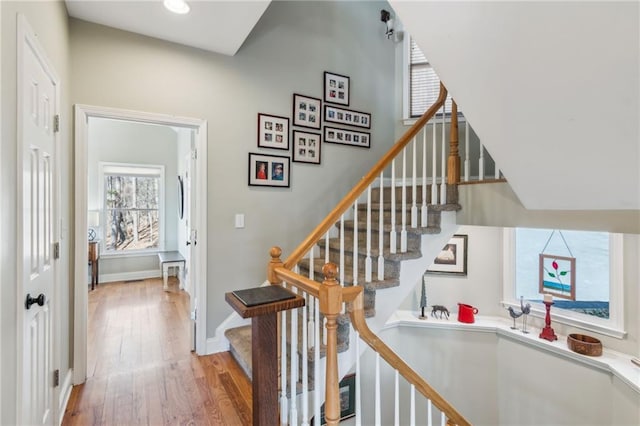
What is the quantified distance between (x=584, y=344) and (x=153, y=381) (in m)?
3.70

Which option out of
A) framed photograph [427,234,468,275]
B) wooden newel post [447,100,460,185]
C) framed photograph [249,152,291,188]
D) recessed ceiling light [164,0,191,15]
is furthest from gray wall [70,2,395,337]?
framed photograph [427,234,468,275]

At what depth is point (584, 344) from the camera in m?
2.81

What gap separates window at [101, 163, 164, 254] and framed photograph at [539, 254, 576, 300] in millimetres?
5913

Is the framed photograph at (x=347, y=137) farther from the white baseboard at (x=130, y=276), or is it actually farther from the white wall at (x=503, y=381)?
the white baseboard at (x=130, y=276)

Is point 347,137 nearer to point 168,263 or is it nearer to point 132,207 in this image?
point 168,263

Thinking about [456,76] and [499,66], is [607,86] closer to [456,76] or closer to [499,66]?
[499,66]

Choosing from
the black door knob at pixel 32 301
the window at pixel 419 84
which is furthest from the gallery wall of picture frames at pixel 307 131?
the black door knob at pixel 32 301

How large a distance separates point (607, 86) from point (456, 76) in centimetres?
61

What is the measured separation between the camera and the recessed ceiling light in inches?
79.9

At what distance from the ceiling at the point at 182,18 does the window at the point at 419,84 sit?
7.36 feet

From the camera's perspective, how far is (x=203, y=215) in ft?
8.64

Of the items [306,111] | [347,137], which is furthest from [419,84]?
[306,111]

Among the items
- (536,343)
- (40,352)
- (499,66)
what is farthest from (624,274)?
(40,352)

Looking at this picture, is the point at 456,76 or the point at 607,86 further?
the point at 456,76
